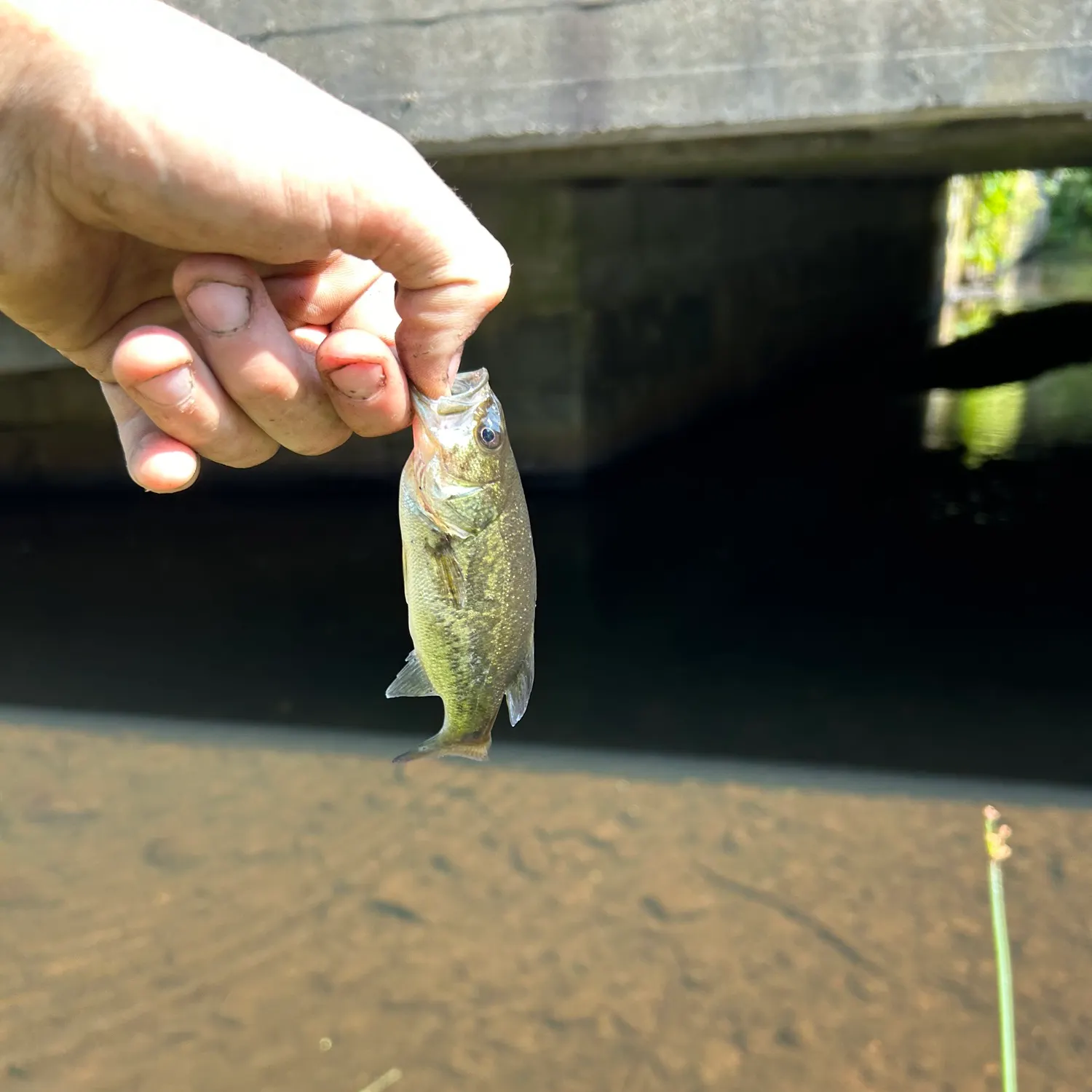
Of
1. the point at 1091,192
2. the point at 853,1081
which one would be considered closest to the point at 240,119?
the point at 853,1081

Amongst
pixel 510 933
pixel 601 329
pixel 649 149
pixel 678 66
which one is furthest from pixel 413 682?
pixel 601 329

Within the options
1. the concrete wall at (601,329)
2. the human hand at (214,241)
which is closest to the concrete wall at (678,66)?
the human hand at (214,241)

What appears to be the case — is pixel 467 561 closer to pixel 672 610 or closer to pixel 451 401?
pixel 451 401

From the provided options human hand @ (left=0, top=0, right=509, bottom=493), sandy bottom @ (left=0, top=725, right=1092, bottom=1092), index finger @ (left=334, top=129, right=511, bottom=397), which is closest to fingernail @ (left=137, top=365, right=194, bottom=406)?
human hand @ (left=0, top=0, right=509, bottom=493)

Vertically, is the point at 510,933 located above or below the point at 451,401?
below

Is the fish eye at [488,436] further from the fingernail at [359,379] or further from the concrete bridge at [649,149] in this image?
the concrete bridge at [649,149]

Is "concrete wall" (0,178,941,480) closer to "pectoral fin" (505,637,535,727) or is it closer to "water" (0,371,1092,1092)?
"water" (0,371,1092,1092)
